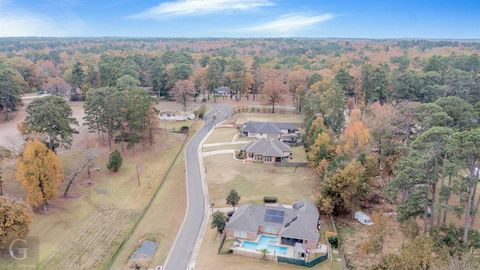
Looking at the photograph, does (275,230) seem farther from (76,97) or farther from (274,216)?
(76,97)

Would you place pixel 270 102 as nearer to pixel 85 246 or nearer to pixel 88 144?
→ pixel 88 144

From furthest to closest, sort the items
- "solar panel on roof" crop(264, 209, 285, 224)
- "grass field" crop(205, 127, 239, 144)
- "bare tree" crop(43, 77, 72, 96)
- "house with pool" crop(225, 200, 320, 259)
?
1. "bare tree" crop(43, 77, 72, 96)
2. "grass field" crop(205, 127, 239, 144)
3. "solar panel on roof" crop(264, 209, 285, 224)
4. "house with pool" crop(225, 200, 320, 259)

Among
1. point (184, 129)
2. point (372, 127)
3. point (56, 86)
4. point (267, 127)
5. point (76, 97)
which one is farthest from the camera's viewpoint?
point (76, 97)

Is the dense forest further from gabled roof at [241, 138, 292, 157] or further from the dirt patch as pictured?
the dirt patch

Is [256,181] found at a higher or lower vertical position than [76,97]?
lower

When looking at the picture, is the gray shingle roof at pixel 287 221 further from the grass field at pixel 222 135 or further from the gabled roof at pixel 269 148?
the grass field at pixel 222 135

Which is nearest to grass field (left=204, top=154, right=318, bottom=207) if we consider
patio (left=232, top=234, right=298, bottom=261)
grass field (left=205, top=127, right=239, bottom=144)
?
patio (left=232, top=234, right=298, bottom=261)

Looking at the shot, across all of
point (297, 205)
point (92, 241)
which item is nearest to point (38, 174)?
point (92, 241)
